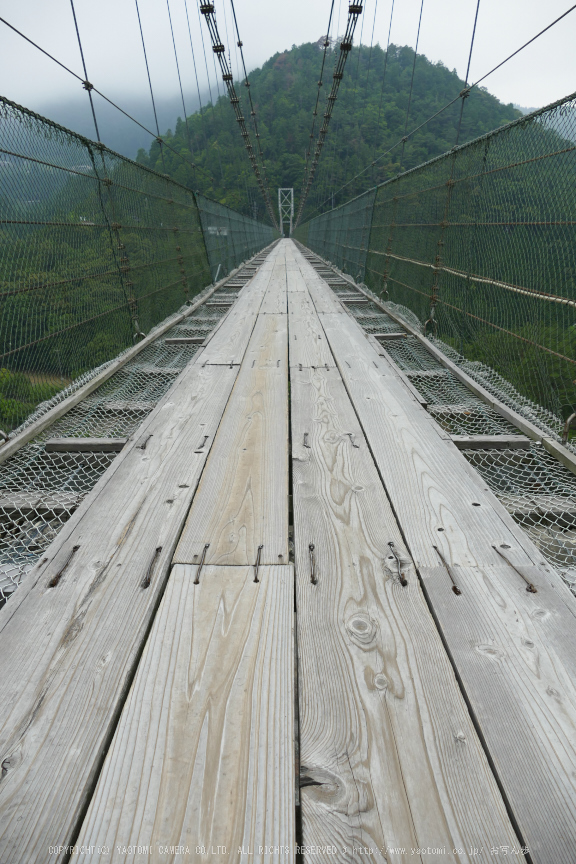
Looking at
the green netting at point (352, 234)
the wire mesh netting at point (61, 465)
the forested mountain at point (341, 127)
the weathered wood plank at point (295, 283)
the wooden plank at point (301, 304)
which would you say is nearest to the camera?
the wire mesh netting at point (61, 465)

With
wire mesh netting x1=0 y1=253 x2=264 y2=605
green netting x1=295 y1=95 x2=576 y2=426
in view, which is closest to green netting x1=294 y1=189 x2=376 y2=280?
green netting x1=295 y1=95 x2=576 y2=426

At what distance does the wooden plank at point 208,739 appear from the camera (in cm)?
66

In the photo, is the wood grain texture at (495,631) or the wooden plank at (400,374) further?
the wooden plank at (400,374)

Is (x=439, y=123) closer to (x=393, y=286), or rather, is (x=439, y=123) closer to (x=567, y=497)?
(x=393, y=286)

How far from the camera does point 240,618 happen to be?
100 cm

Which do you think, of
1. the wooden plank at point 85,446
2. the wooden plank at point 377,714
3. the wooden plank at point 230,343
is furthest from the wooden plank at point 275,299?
the wooden plank at point 377,714

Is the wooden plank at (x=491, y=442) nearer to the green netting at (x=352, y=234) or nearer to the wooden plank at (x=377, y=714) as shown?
the wooden plank at (x=377, y=714)

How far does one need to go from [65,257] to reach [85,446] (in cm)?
141

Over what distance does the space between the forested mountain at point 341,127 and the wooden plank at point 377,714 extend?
7506 mm

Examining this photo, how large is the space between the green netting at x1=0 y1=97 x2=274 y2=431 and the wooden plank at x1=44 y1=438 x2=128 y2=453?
1.72 ft

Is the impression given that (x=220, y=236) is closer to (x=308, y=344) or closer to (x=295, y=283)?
(x=295, y=283)

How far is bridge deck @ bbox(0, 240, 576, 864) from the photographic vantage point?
26.3 inches

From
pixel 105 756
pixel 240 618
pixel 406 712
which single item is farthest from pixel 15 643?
pixel 406 712

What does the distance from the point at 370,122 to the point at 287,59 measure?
6252 cm
